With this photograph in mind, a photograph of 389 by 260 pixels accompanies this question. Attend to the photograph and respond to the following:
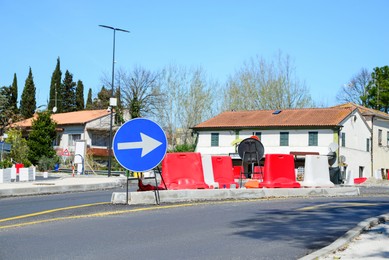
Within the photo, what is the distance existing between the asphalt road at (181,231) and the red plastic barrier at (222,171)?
5144 mm

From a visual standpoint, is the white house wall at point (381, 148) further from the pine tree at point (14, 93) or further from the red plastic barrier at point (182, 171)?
the red plastic barrier at point (182, 171)

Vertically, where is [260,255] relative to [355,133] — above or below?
below

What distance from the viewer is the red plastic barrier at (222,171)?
17.1 m

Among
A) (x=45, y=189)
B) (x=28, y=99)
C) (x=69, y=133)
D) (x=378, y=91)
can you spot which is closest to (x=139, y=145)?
(x=45, y=189)

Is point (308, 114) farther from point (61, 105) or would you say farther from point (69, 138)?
point (61, 105)

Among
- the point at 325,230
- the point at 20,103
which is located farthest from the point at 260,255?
the point at 20,103

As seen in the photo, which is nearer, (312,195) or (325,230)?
(325,230)

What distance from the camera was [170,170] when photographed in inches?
536

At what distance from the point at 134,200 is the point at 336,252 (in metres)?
5.79

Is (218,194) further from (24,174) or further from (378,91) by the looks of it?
(378,91)

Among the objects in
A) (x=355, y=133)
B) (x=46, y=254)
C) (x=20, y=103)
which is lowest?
(x=46, y=254)

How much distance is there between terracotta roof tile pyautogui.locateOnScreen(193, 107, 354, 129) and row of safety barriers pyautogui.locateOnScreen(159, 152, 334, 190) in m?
40.6

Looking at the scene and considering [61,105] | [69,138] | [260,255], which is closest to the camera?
[260,255]

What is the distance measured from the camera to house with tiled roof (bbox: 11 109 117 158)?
2704 inches
